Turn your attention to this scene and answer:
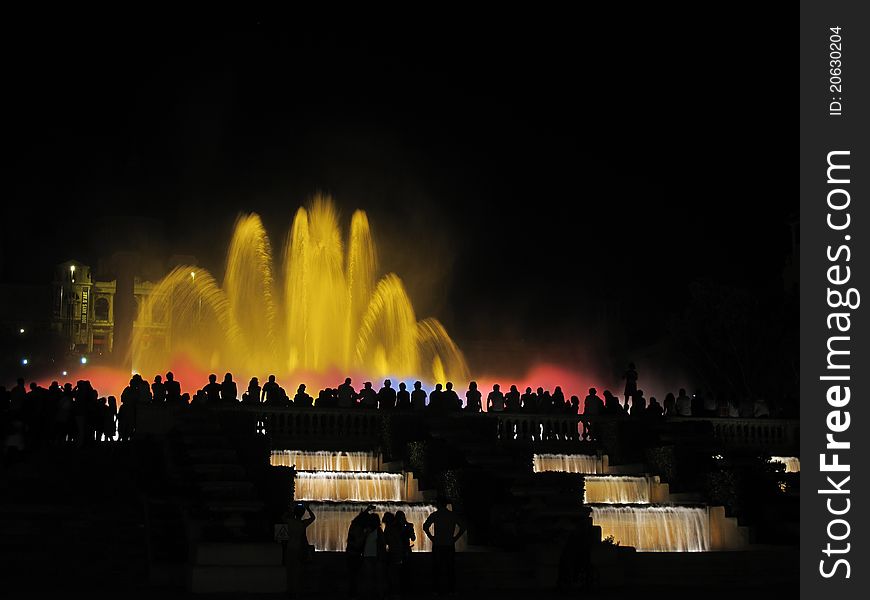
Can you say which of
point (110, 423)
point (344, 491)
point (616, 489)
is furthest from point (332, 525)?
point (110, 423)

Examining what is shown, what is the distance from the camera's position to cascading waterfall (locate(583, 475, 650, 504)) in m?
33.1

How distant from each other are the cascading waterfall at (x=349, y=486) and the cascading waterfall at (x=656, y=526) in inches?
208

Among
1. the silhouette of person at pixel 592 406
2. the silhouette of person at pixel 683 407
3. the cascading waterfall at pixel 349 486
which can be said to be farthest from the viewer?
the silhouette of person at pixel 683 407

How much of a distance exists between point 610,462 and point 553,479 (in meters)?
8.37

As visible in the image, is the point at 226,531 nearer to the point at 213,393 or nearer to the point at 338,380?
the point at 213,393

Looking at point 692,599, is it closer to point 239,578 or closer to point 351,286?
point 239,578

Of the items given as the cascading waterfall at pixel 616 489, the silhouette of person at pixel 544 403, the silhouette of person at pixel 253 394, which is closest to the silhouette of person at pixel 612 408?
the silhouette of person at pixel 544 403

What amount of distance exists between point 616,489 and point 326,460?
25.2 feet

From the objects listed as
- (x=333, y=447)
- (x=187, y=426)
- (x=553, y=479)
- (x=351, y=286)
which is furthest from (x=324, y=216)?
(x=553, y=479)

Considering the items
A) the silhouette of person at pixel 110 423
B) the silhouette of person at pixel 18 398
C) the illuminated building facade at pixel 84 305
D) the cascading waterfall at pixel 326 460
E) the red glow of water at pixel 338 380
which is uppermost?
the illuminated building facade at pixel 84 305

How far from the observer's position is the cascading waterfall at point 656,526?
1173 inches

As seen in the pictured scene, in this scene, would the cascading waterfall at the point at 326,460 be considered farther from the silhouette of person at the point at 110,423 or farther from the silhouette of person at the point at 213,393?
the silhouette of person at the point at 110,423

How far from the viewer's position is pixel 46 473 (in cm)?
3050

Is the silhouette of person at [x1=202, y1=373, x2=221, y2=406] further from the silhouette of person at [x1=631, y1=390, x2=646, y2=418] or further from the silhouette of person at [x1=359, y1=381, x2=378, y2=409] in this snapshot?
the silhouette of person at [x1=631, y1=390, x2=646, y2=418]
